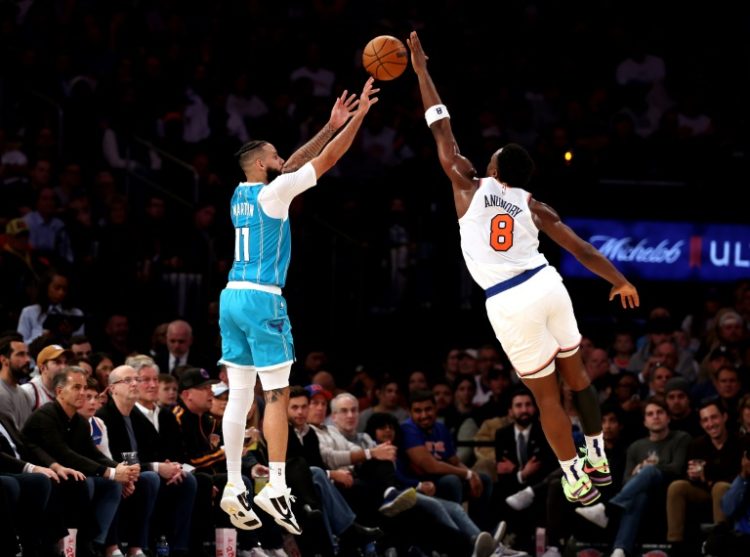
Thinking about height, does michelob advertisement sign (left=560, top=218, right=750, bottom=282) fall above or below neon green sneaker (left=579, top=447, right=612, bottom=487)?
above

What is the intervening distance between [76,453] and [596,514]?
220 inches

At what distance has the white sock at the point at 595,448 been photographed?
34.4ft

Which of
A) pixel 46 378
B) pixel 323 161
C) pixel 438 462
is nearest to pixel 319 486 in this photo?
pixel 438 462

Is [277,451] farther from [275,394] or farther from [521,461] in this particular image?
[521,461]

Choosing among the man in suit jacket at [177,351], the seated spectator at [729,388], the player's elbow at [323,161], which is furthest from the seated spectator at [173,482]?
the seated spectator at [729,388]

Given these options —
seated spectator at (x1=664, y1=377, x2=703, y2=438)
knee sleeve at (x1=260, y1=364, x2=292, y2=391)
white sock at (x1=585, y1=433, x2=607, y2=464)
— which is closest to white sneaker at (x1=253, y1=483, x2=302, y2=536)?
knee sleeve at (x1=260, y1=364, x2=292, y2=391)

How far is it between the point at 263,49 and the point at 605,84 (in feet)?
18.1

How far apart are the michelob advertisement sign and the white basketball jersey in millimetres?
9283

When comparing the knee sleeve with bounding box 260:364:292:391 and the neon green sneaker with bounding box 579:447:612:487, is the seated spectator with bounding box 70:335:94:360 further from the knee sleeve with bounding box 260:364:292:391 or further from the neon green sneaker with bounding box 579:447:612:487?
the neon green sneaker with bounding box 579:447:612:487

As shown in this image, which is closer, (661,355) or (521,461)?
(521,461)

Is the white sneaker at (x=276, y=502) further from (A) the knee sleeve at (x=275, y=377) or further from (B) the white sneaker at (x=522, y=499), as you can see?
(B) the white sneaker at (x=522, y=499)

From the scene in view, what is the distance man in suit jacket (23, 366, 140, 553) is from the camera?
40.1ft

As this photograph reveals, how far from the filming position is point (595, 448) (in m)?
10.5

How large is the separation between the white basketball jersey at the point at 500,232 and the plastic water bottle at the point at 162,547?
496cm
